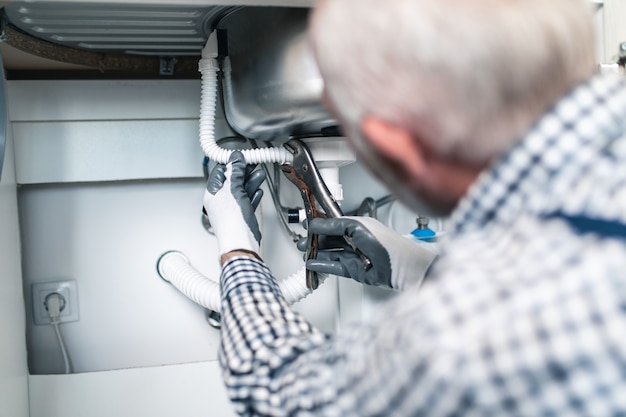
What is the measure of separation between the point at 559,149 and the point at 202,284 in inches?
29.9

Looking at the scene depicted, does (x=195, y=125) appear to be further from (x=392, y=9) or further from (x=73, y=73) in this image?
(x=392, y=9)

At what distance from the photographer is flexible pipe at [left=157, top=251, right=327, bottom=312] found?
3.31 feet

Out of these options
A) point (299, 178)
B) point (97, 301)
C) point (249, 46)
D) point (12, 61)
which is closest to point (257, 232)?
point (299, 178)

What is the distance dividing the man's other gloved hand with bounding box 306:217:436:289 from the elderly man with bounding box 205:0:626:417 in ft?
1.26

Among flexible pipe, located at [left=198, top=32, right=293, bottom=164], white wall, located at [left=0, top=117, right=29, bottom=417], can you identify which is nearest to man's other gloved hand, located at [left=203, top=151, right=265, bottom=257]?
flexible pipe, located at [left=198, top=32, right=293, bottom=164]

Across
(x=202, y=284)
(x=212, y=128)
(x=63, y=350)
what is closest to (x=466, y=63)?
(x=212, y=128)

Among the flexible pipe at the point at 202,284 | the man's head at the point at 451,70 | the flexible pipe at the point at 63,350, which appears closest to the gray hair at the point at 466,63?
the man's head at the point at 451,70

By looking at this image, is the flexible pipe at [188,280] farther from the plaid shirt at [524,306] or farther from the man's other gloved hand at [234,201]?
the plaid shirt at [524,306]

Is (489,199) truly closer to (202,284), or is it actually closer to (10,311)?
(202,284)

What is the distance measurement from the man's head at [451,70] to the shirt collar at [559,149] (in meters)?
0.02

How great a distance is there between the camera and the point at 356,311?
3.80 feet

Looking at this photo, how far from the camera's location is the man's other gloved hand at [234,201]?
0.85 m

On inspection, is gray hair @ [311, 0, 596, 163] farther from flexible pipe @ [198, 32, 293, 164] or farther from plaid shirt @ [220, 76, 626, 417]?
flexible pipe @ [198, 32, 293, 164]

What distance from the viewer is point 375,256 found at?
33.4 inches
